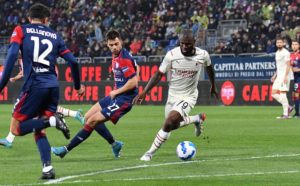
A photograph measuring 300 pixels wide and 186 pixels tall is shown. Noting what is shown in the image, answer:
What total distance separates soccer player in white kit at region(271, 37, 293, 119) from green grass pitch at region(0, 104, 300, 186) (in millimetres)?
3835

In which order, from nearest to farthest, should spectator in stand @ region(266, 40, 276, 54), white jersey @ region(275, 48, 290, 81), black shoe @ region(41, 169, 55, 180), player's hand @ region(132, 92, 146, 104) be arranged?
black shoe @ region(41, 169, 55, 180) < player's hand @ region(132, 92, 146, 104) < white jersey @ region(275, 48, 290, 81) < spectator in stand @ region(266, 40, 276, 54)

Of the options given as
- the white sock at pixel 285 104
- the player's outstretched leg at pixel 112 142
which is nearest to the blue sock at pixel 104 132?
the player's outstretched leg at pixel 112 142

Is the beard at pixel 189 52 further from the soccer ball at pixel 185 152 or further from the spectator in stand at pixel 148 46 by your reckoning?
the spectator in stand at pixel 148 46

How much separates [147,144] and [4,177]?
5.90 m

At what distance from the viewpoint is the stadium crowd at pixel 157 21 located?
36.0m

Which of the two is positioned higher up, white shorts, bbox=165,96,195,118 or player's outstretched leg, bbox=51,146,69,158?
white shorts, bbox=165,96,195,118

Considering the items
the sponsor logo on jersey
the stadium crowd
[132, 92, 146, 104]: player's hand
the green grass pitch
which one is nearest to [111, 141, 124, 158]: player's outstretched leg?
the green grass pitch

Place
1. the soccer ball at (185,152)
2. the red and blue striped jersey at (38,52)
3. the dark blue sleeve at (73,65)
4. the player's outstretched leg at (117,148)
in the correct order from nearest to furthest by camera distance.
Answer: the red and blue striped jersey at (38,52)
the dark blue sleeve at (73,65)
the soccer ball at (185,152)
the player's outstretched leg at (117,148)

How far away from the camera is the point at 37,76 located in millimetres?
10750

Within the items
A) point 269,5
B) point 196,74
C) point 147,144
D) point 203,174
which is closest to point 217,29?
point 269,5

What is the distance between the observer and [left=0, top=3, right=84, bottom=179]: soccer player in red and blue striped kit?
Answer: 10.5 m

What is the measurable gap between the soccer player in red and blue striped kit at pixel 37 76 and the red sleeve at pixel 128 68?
2.72m

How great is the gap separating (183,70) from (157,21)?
2823cm

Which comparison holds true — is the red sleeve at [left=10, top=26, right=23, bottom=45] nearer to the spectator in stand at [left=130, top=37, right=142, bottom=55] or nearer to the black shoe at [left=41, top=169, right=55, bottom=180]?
the black shoe at [left=41, top=169, right=55, bottom=180]
